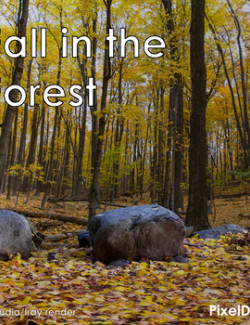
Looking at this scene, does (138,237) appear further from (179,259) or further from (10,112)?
(10,112)

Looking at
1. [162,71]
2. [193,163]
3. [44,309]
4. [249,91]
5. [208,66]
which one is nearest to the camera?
[44,309]

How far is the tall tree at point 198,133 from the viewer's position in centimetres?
666

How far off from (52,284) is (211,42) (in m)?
12.3

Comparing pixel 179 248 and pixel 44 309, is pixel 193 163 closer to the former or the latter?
pixel 179 248

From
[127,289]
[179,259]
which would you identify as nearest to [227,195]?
[179,259]

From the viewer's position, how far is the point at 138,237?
178 inches

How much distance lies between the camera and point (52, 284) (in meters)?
3.15

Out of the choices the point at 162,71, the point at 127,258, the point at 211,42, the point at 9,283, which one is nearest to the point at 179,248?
the point at 127,258

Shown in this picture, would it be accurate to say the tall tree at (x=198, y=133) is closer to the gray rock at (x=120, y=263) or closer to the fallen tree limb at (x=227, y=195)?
the gray rock at (x=120, y=263)

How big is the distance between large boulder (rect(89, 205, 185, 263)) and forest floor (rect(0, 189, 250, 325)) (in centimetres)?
24

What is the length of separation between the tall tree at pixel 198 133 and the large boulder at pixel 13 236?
3.91 m

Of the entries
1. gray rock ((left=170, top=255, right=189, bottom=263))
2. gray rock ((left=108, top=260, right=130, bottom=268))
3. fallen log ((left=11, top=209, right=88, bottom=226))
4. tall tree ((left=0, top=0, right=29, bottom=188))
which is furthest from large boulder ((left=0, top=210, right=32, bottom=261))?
fallen log ((left=11, top=209, right=88, bottom=226))

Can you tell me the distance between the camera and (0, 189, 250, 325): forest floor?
7.07 ft

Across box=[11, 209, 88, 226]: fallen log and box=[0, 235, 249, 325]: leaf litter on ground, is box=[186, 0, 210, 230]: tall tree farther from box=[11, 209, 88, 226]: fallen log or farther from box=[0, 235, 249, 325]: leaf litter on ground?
box=[11, 209, 88, 226]: fallen log
